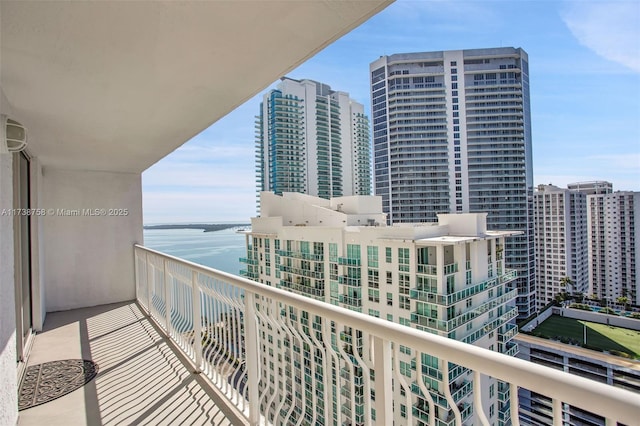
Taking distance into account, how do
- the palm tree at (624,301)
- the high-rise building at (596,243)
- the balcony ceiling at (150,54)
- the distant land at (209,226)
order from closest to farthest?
1. the balcony ceiling at (150,54)
2. the distant land at (209,226)
3. the palm tree at (624,301)
4. the high-rise building at (596,243)

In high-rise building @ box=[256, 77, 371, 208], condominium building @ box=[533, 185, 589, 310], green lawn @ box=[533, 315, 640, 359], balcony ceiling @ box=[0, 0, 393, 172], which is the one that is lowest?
green lawn @ box=[533, 315, 640, 359]

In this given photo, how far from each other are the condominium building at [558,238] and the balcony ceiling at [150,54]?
29342 millimetres

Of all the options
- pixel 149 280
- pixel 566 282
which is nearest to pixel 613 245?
pixel 566 282

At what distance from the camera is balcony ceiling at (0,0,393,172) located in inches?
57.6

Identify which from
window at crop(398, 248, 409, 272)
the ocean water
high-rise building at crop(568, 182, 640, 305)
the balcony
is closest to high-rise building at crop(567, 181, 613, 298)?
high-rise building at crop(568, 182, 640, 305)

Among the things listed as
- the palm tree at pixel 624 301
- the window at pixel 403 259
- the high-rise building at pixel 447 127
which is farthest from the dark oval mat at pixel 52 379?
the palm tree at pixel 624 301

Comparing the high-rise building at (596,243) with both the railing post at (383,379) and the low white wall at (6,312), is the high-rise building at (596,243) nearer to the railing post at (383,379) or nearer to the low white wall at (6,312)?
the railing post at (383,379)

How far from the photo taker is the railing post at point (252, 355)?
1.95 meters

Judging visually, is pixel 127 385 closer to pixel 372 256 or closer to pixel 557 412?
pixel 557 412

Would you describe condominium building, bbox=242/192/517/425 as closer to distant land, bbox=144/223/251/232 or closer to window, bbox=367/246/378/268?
window, bbox=367/246/378/268

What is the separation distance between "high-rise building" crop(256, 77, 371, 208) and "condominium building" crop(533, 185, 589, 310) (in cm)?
1694

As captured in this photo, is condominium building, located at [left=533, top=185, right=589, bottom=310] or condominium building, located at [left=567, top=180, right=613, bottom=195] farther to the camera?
condominium building, located at [left=567, top=180, right=613, bottom=195]

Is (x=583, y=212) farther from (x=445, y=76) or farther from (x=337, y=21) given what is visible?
(x=337, y=21)

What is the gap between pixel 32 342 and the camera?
3.60m
